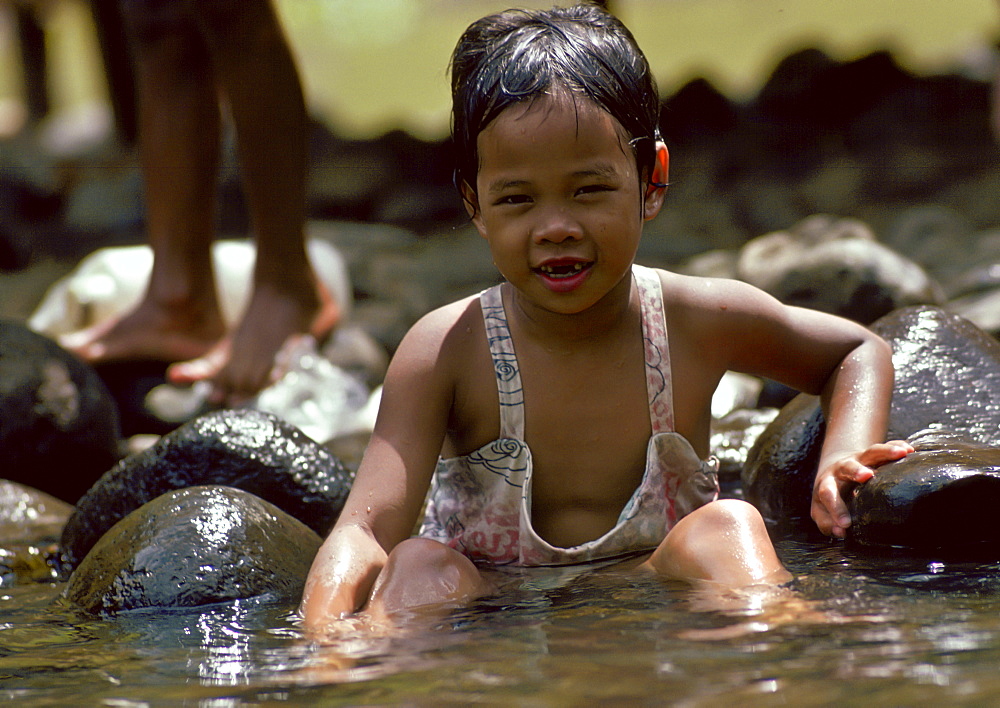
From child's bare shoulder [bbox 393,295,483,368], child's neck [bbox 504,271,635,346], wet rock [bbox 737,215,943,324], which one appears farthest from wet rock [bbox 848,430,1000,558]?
wet rock [bbox 737,215,943,324]

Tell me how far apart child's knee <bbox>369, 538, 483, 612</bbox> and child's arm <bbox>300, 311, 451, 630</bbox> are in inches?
3.2

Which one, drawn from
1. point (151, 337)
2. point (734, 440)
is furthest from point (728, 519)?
point (151, 337)

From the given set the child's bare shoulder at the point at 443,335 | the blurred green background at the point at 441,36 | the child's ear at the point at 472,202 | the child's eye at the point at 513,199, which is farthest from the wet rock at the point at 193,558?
the blurred green background at the point at 441,36

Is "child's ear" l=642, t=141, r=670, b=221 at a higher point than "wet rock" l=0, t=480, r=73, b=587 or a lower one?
higher

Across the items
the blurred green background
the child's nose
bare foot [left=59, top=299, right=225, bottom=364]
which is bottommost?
the child's nose

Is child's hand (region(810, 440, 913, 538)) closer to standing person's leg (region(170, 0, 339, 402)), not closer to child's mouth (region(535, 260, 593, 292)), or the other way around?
child's mouth (region(535, 260, 593, 292))

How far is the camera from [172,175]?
582 cm

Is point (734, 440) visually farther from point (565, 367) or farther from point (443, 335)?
point (443, 335)

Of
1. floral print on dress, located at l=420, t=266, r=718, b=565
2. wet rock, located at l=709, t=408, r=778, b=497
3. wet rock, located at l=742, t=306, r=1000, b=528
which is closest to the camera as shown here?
floral print on dress, located at l=420, t=266, r=718, b=565

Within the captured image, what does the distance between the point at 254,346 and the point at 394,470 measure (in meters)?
2.76

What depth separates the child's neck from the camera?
10.3 ft

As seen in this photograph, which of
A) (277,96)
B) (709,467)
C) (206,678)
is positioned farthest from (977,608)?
(277,96)

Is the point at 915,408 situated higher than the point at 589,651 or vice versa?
the point at 915,408

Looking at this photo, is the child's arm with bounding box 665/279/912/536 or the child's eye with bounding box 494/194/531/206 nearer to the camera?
the child's eye with bounding box 494/194/531/206
